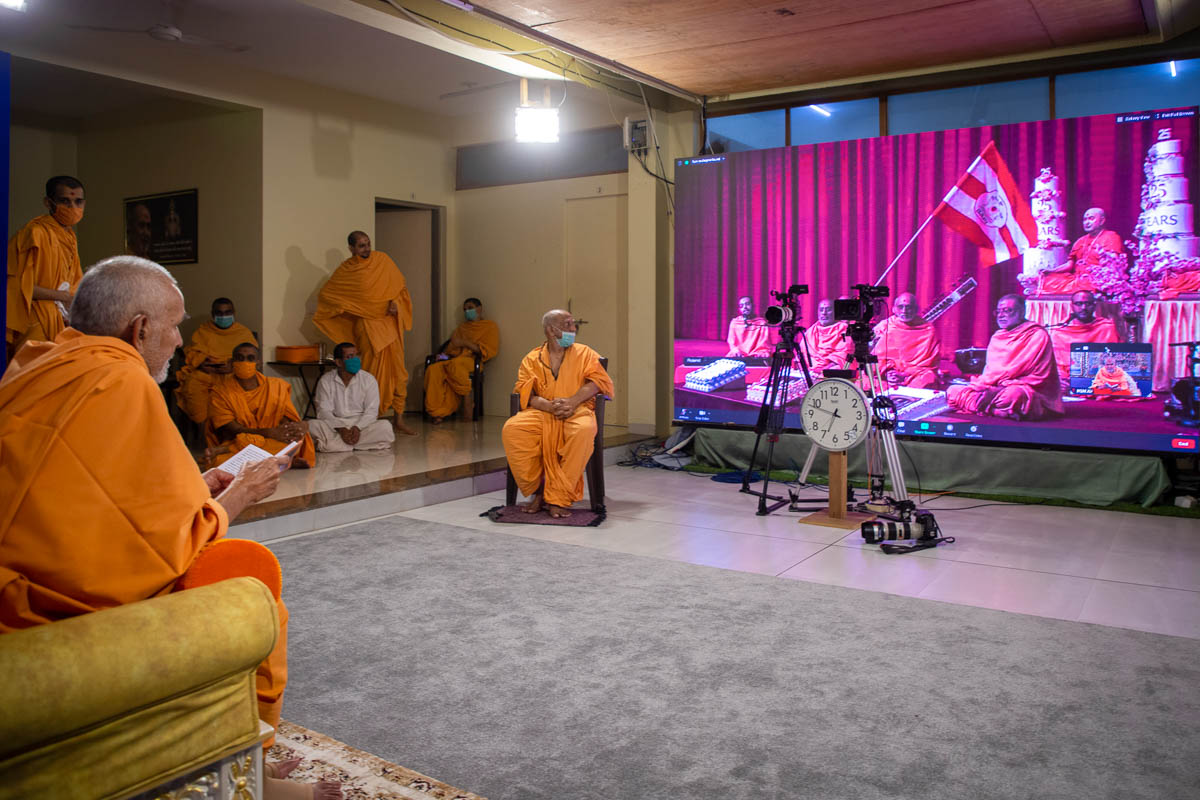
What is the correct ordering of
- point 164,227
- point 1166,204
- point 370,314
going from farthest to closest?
point 164,227 < point 370,314 < point 1166,204

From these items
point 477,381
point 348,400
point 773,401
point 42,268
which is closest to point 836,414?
point 773,401

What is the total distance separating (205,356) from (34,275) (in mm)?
2732

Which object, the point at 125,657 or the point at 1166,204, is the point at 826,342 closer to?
the point at 1166,204

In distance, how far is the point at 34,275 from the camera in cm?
521

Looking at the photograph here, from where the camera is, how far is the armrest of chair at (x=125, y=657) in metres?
1.40

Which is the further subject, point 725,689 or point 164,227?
point 164,227

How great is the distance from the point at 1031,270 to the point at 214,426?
18.5 feet

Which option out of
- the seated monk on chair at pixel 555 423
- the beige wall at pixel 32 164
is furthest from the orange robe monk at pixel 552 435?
the beige wall at pixel 32 164

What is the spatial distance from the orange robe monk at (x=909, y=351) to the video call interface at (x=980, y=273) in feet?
0.04

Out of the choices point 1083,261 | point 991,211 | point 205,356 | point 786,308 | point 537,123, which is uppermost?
point 537,123

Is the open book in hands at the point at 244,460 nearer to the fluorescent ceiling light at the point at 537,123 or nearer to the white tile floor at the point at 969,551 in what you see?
the white tile floor at the point at 969,551

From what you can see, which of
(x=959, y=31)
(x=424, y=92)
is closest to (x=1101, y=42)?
(x=959, y=31)

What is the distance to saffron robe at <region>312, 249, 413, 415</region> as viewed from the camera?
28.0ft

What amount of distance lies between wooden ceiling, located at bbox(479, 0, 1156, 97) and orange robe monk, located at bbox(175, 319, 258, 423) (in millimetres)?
3923
